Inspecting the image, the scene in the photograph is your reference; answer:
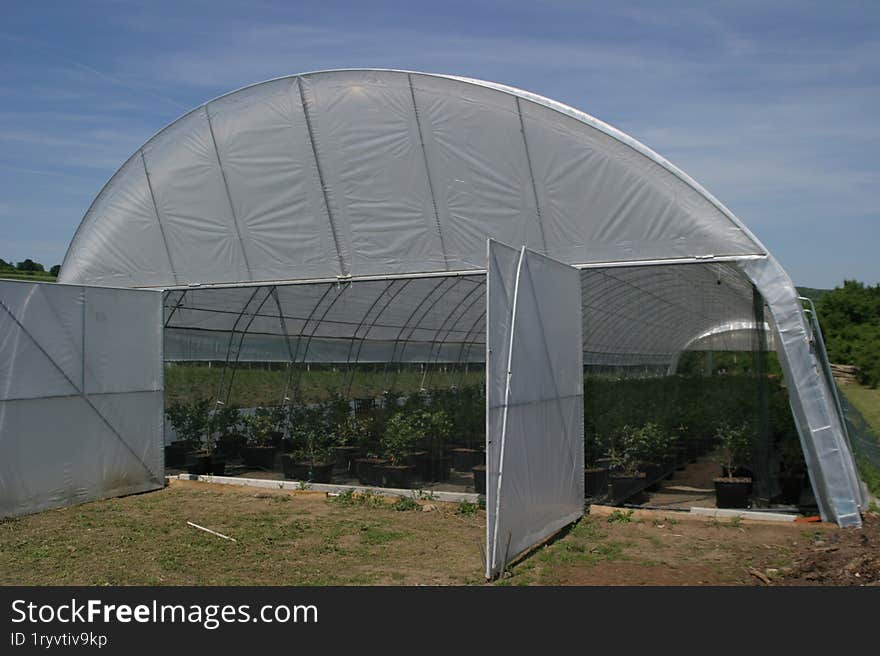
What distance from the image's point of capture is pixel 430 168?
10336 millimetres

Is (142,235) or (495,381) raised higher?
(142,235)

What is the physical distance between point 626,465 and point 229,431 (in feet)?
22.7

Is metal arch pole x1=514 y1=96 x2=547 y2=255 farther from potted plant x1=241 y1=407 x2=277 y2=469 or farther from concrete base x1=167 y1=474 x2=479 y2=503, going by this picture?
potted plant x1=241 y1=407 x2=277 y2=469

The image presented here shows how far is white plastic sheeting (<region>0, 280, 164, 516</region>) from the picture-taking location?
30.8ft

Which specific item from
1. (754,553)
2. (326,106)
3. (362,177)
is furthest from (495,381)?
(326,106)

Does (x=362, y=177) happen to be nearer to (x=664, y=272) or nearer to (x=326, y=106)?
(x=326, y=106)

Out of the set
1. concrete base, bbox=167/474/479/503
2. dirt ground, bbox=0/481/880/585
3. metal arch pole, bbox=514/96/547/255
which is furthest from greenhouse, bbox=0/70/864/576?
dirt ground, bbox=0/481/880/585

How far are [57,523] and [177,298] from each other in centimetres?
422

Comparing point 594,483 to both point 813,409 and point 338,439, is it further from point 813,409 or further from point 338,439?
point 338,439

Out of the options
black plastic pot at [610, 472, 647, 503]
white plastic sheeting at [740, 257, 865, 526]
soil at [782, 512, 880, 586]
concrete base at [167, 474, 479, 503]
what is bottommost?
concrete base at [167, 474, 479, 503]

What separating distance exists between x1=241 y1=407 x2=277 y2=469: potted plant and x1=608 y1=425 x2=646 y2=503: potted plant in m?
5.77

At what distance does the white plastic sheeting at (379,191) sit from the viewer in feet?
30.5

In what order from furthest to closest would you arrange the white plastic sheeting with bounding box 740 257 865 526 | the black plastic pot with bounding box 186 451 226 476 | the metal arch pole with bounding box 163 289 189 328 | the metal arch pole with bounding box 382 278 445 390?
the metal arch pole with bounding box 382 278 445 390 < the black plastic pot with bounding box 186 451 226 476 < the metal arch pole with bounding box 163 289 189 328 < the white plastic sheeting with bounding box 740 257 865 526

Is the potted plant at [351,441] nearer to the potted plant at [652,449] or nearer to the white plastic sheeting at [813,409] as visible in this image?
the potted plant at [652,449]
